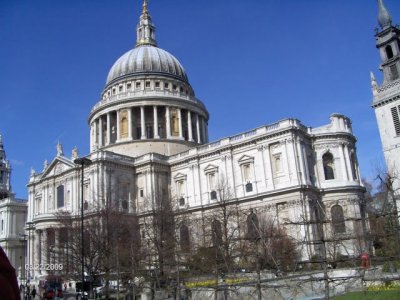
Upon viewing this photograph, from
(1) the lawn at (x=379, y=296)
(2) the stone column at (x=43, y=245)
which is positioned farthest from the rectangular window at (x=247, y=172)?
(1) the lawn at (x=379, y=296)

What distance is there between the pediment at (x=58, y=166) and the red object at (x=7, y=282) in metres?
60.5

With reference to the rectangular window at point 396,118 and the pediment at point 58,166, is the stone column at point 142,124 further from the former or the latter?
the rectangular window at point 396,118

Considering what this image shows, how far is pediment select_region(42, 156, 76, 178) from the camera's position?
6136 cm

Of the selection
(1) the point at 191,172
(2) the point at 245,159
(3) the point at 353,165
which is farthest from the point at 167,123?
(3) the point at 353,165

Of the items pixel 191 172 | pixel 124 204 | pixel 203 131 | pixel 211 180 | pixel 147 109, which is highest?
pixel 147 109

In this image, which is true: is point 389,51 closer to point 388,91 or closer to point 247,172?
point 388,91

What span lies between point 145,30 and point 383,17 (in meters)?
47.9

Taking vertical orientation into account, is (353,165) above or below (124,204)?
above

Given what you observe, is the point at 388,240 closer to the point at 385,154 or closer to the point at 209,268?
the point at 209,268

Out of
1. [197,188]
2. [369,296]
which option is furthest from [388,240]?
[197,188]

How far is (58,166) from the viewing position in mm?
63188

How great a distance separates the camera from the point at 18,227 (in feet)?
273

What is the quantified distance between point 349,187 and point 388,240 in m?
29.7

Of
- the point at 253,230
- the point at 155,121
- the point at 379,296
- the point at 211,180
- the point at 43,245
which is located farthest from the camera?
the point at 155,121
